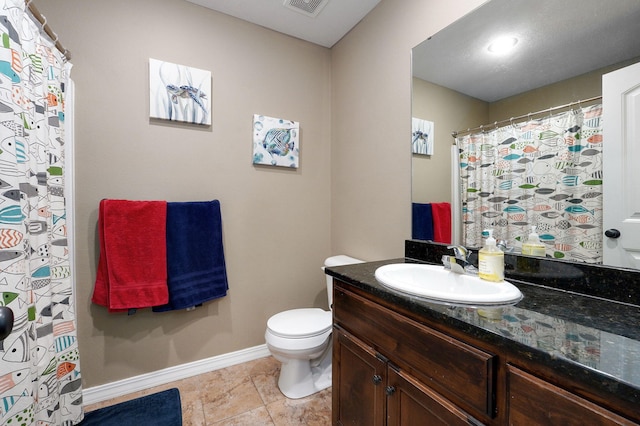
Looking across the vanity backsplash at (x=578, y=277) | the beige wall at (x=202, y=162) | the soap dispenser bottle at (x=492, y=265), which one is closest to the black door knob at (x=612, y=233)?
the vanity backsplash at (x=578, y=277)

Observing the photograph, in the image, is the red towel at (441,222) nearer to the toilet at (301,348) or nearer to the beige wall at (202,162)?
the toilet at (301,348)

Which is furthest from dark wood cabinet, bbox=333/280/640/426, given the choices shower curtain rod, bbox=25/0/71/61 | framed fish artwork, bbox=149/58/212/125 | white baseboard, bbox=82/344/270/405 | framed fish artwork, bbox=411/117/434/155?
shower curtain rod, bbox=25/0/71/61

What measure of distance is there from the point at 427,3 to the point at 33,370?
251cm

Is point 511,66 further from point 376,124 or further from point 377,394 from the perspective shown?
point 377,394

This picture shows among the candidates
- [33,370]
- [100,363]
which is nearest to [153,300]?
[100,363]

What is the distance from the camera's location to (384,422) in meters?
0.96

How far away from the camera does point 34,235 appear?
3.67 feet

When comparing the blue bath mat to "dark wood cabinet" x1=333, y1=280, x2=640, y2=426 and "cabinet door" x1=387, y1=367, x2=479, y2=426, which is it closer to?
"dark wood cabinet" x1=333, y1=280, x2=640, y2=426

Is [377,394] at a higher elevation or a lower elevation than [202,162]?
lower

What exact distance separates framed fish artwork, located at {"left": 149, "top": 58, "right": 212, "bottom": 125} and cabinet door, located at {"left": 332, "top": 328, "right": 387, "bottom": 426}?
1628 millimetres

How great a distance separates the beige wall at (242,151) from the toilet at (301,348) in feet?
1.54

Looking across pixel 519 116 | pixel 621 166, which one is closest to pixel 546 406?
pixel 621 166

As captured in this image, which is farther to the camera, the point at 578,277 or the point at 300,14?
the point at 300,14

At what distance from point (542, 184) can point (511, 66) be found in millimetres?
548
